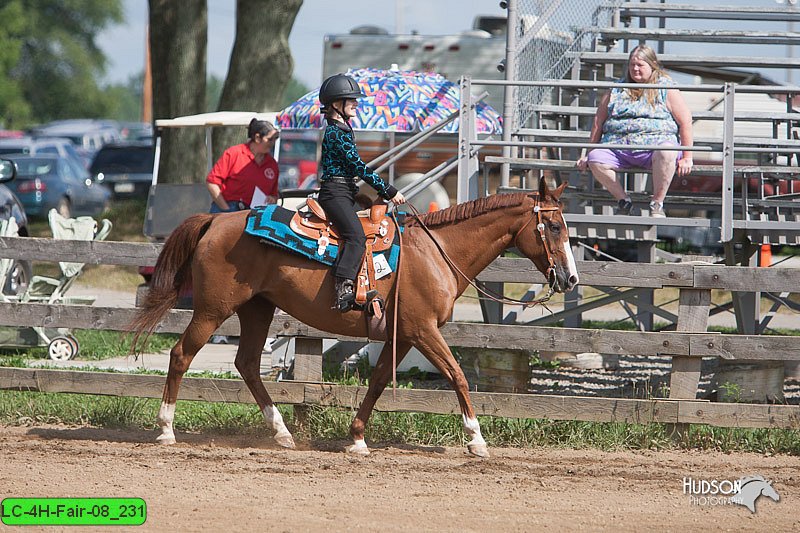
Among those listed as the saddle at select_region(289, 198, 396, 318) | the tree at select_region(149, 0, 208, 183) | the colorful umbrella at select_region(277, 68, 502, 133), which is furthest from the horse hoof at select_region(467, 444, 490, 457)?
the tree at select_region(149, 0, 208, 183)

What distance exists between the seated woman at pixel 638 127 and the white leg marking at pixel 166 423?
Result: 14.1 ft

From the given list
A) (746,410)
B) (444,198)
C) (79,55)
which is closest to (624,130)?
(746,410)

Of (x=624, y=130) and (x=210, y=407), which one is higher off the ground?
(x=624, y=130)

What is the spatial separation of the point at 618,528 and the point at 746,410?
2.65 meters

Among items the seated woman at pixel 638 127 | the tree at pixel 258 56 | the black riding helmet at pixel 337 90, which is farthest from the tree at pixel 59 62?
the black riding helmet at pixel 337 90

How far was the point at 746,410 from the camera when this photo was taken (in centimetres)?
831

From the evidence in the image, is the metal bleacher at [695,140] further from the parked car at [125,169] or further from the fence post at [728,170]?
the parked car at [125,169]

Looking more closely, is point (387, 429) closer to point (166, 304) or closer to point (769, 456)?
point (166, 304)

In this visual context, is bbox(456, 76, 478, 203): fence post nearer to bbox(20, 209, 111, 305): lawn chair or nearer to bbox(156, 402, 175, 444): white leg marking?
bbox(156, 402, 175, 444): white leg marking

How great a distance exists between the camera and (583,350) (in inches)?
332

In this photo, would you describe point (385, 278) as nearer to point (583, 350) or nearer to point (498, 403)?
point (498, 403)

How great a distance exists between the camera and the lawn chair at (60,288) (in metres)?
11.6

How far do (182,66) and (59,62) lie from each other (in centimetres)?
6005

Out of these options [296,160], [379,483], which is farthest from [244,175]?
[296,160]
